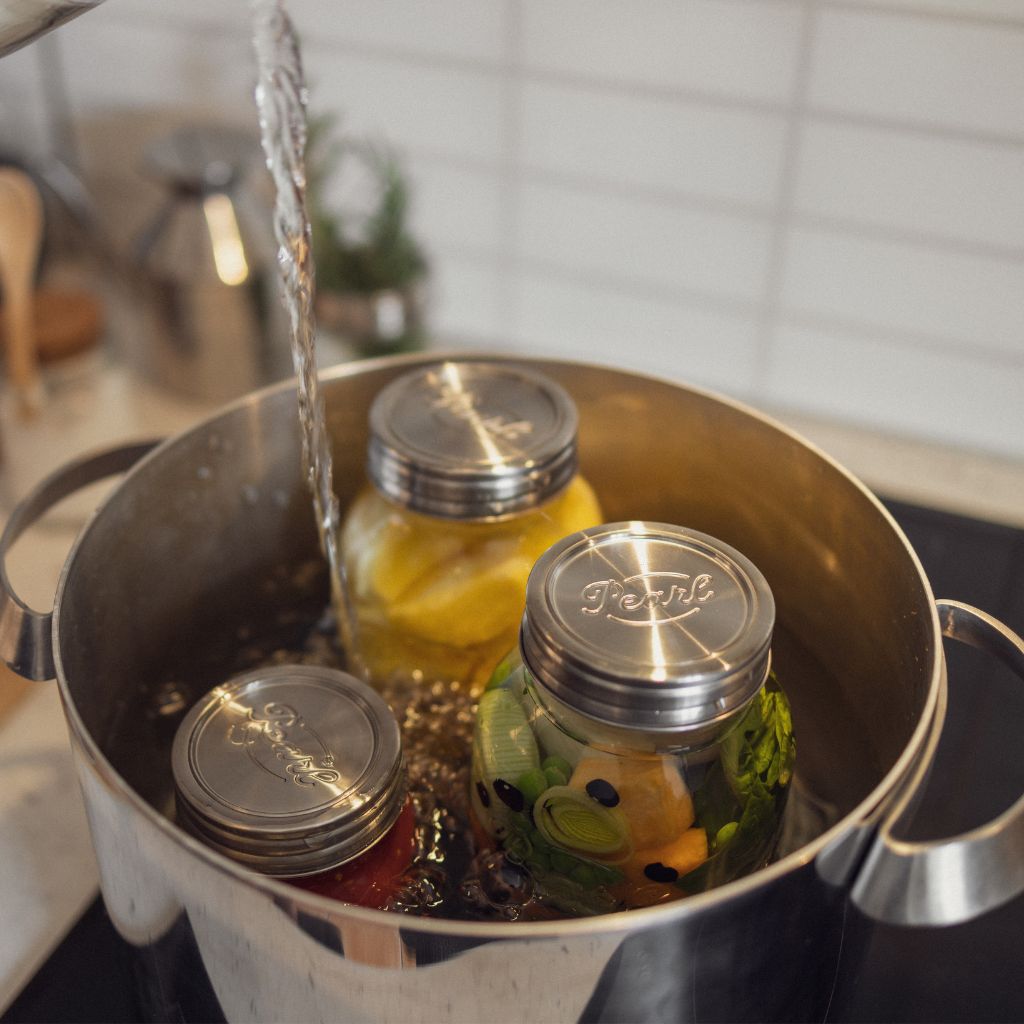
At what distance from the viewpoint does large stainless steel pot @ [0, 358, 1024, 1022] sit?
0.33 meters

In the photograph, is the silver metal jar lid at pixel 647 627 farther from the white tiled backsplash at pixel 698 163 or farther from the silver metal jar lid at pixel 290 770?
the white tiled backsplash at pixel 698 163

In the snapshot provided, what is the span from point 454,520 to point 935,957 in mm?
274

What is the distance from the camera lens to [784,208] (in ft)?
2.49

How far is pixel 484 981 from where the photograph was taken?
327 millimetres

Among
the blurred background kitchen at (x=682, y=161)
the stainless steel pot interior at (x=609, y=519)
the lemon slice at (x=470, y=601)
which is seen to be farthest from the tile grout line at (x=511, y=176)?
the lemon slice at (x=470, y=601)

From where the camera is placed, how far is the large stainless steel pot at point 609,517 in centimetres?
33

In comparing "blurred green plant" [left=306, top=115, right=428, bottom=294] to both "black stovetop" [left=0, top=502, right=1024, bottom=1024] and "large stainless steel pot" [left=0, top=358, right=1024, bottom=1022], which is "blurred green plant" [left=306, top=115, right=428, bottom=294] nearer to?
"large stainless steel pot" [left=0, top=358, right=1024, bottom=1022]

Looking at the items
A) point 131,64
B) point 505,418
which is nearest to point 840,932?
point 505,418

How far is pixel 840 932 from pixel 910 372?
1.63ft

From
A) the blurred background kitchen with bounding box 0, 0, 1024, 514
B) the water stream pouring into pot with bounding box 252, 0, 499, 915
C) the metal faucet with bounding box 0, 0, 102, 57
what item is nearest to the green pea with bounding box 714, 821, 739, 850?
the water stream pouring into pot with bounding box 252, 0, 499, 915

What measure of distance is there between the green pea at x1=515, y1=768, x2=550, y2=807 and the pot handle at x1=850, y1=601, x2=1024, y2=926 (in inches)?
4.3

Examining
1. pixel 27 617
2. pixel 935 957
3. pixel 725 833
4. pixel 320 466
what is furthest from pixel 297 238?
pixel 935 957

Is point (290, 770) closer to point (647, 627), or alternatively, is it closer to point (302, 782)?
point (302, 782)

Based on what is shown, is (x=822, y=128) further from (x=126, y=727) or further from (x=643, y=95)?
(x=126, y=727)
